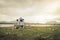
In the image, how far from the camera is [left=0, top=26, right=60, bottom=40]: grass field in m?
1.96

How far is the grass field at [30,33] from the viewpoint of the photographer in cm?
196

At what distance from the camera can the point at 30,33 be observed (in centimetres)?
198

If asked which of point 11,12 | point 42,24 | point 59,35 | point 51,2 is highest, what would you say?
point 51,2

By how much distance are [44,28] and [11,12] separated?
0.50m

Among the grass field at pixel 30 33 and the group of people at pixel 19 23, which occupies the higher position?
the group of people at pixel 19 23

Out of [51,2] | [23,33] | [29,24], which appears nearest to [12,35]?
[23,33]

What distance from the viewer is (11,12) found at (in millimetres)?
2021

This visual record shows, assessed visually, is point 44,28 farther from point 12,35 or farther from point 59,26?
point 12,35

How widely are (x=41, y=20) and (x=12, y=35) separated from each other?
436mm

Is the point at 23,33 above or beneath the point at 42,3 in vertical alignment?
beneath

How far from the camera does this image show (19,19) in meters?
1.99

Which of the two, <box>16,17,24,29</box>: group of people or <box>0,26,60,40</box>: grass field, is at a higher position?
<box>16,17,24,29</box>: group of people

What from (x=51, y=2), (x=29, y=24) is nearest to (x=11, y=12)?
A: (x=29, y=24)

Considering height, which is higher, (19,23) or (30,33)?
(19,23)
